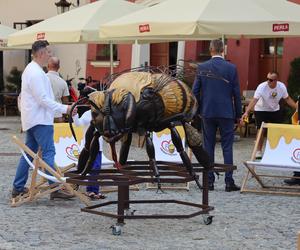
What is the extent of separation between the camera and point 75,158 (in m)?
9.06

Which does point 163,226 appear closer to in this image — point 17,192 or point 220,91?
point 17,192

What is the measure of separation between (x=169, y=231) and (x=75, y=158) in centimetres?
243

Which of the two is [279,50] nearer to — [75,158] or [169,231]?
[75,158]

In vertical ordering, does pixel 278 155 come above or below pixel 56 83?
below

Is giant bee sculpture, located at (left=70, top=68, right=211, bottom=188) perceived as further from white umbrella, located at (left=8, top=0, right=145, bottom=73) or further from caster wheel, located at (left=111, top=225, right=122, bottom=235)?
white umbrella, located at (left=8, top=0, right=145, bottom=73)

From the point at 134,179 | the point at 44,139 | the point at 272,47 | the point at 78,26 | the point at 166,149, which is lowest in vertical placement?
the point at 166,149

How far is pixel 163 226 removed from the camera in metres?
7.15

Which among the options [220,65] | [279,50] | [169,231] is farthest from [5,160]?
[279,50]

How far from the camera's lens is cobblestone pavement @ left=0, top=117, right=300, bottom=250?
647cm

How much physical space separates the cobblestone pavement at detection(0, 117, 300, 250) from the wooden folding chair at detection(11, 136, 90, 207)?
0.12 metres

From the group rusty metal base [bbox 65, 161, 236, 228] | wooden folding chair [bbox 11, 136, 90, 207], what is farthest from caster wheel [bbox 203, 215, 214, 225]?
wooden folding chair [bbox 11, 136, 90, 207]

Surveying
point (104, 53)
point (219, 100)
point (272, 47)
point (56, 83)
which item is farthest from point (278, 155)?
point (104, 53)

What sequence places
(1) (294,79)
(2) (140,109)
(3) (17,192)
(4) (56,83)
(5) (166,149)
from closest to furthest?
(2) (140,109) < (3) (17,192) < (5) (166,149) < (4) (56,83) < (1) (294,79)

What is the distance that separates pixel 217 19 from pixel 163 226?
4541 millimetres
